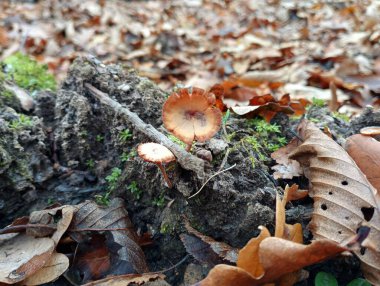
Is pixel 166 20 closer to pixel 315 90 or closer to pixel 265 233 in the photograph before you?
pixel 315 90

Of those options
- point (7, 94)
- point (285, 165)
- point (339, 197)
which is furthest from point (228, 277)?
point (7, 94)

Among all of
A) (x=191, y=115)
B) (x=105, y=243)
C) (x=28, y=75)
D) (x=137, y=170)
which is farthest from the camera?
(x=28, y=75)

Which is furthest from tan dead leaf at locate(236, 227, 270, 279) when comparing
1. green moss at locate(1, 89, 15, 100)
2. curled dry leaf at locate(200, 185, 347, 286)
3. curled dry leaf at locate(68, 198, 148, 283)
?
green moss at locate(1, 89, 15, 100)

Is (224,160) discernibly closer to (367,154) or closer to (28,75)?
(367,154)

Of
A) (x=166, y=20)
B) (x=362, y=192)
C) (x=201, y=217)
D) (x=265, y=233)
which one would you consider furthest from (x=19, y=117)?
(x=166, y=20)

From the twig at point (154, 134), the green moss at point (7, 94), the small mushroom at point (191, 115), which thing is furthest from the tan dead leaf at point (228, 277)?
the green moss at point (7, 94)

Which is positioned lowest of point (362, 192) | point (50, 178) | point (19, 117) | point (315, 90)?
point (315, 90)

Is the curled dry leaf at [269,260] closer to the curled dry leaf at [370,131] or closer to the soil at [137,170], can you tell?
the soil at [137,170]
